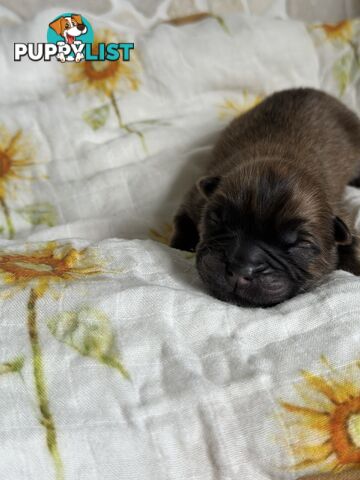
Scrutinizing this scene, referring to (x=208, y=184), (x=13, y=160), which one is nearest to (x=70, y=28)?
(x=13, y=160)

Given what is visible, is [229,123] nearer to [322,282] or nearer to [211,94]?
[211,94]

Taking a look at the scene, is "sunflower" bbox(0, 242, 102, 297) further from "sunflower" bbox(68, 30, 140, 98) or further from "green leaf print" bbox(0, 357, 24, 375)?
"sunflower" bbox(68, 30, 140, 98)

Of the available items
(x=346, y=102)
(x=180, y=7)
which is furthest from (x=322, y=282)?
(x=180, y=7)

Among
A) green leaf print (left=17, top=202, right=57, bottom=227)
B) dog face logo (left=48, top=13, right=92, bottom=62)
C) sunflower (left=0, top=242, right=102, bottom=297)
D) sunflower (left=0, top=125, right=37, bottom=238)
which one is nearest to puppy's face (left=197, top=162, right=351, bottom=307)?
sunflower (left=0, top=242, right=102, bottom=297)

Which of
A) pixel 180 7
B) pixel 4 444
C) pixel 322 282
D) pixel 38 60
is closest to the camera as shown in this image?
pixel 4 444

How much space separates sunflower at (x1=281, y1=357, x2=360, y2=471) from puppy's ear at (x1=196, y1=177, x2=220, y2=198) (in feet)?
2.95

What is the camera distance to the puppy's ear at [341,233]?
1680mm

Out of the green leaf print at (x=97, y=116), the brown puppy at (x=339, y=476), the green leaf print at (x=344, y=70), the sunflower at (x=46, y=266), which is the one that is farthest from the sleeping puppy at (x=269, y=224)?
the green leaf print at (x=344, y=70)

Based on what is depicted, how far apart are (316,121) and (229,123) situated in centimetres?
48

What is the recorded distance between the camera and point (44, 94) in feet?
8.50

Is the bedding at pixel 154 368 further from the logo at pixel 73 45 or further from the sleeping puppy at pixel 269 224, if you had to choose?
the logo at pixel 73 45

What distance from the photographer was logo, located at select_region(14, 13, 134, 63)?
2.63m

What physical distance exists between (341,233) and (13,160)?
1.46m

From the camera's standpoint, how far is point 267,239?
1.58m
